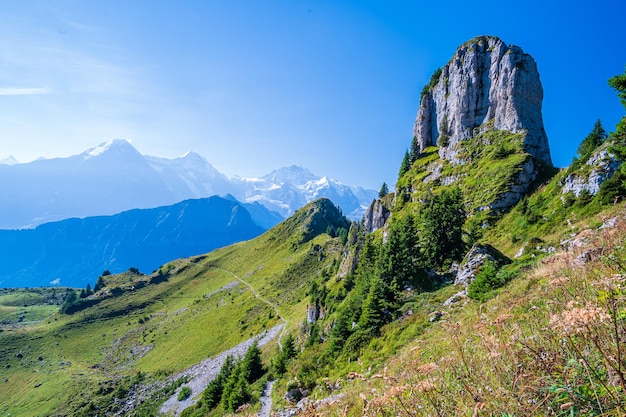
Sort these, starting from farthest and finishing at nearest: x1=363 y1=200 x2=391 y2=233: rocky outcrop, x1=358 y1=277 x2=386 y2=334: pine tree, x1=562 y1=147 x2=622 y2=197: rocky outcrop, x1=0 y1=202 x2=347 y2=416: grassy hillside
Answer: x1=0 y1=202 x2=347 y2=416: grassy hillside, x1=363 y1=200 x2=391 y2=233: rocky outcrop, x1=562 y1=147 x2=622 y2=197: rocky outcrop, x1=358 y1=277 x2=386 y2=334: pine tree

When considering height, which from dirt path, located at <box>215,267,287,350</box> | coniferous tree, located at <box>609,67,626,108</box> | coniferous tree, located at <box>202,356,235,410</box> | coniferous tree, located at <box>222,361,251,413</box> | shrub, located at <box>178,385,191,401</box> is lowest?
shrub, located at <box>178,385,191,401</box>

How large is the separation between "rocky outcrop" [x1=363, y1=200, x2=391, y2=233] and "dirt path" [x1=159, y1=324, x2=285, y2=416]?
38763 mm

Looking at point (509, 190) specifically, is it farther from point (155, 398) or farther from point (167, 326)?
point (167, 326)

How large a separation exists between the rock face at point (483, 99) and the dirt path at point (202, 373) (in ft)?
232

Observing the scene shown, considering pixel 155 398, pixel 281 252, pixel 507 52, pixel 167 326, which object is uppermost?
pixel 507 52

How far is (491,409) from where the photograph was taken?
11.5ft

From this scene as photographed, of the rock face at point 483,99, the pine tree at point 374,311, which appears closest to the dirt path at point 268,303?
the pine tree at point 374,311

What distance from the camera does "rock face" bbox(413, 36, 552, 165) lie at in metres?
79.8

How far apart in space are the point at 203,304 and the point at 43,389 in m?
59.0

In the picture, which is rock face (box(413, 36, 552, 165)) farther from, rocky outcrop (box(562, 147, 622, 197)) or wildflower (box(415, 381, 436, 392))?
wildflower (box(415, 381, 436, 392))

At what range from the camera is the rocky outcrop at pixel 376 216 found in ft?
297

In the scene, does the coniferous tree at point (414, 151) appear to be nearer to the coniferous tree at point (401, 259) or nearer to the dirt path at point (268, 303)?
the dirt path at point (268, 303)

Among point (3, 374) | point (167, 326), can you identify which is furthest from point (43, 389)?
point (167, 326)

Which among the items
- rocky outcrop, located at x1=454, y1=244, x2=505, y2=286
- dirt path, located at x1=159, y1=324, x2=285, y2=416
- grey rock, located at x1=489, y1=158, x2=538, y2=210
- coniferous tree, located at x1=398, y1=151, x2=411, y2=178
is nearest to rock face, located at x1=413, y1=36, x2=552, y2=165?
coniferous tree, located at x1=398, y1=151, x2=411, y2=178
